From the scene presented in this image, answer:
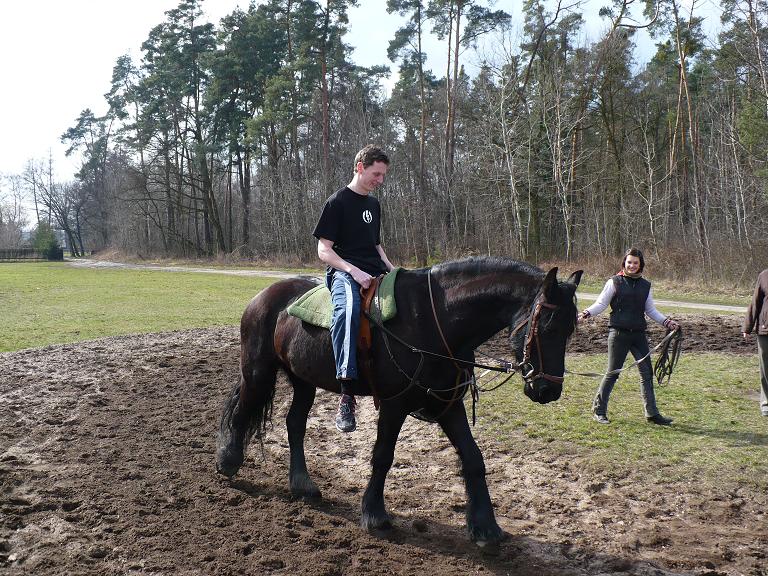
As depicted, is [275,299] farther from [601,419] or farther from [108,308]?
[108,308]

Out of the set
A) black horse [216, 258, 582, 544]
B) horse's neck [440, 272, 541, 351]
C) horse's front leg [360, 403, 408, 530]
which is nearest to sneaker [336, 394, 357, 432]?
black horse [216, 258, 582, 544]

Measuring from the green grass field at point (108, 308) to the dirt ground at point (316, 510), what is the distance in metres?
7.74

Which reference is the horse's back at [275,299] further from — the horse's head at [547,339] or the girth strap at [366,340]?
the horse's head at [547,339]

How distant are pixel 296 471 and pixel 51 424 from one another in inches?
140

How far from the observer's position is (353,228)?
489 centimetres

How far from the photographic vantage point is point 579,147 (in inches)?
1223

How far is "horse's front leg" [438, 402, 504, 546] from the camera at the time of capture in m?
4.28

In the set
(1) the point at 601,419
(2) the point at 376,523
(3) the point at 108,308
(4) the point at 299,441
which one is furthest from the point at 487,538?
(3) the point at 108,308

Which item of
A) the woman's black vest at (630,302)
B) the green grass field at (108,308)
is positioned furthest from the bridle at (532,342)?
the green grass field at (108,308)

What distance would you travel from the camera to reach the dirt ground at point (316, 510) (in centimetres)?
404

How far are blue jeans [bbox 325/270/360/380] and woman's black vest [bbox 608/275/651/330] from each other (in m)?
3.86

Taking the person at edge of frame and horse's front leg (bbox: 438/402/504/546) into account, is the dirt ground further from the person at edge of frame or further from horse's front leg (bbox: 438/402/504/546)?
the person at edge of frame

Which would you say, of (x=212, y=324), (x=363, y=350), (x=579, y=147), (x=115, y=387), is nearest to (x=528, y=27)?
(x=579, y=147)

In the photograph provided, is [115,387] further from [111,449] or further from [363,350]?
[363,350]
